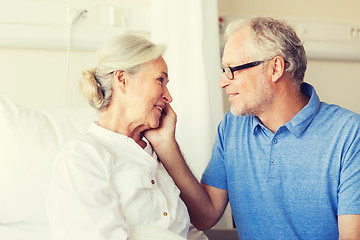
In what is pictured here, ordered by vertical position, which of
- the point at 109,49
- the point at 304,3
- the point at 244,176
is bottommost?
the point at 244,176

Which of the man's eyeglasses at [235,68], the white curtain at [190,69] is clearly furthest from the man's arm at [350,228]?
the white curtain at [190,69]

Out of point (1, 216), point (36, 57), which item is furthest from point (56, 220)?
point (36, 57)

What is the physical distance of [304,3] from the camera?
3.15m

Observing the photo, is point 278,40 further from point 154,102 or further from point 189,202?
point 189,202

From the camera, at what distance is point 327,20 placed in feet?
10.5

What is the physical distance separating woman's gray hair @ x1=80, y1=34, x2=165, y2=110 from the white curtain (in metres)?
0.68

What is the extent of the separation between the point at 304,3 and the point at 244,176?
5.81 feet

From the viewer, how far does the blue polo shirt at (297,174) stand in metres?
1.62

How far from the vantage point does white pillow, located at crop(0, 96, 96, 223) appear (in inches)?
62.8

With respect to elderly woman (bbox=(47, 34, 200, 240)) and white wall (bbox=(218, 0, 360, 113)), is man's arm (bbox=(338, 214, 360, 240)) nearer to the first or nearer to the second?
elderly woman (bbox=(47, 34, 200, 240))

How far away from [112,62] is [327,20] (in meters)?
2.12

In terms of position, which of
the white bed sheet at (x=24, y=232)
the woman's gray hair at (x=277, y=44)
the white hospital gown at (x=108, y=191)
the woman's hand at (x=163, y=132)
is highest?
the woman's gray hair at (x=277, y=44)

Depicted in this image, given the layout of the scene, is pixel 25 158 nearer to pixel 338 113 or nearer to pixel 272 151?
pixel 272 151

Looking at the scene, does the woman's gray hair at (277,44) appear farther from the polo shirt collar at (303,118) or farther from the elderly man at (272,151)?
the polo shirt collar at (303,118)
